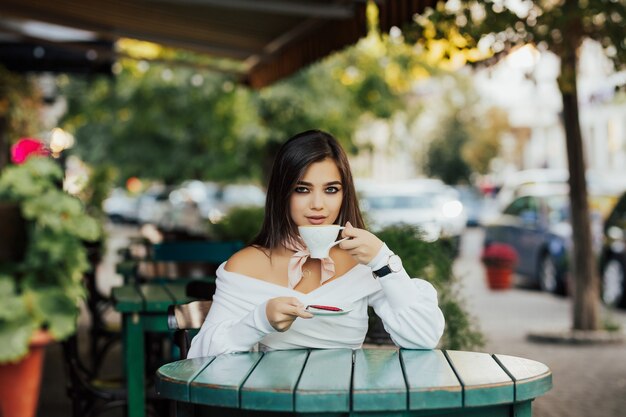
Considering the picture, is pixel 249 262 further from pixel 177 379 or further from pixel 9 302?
pixel 9 302

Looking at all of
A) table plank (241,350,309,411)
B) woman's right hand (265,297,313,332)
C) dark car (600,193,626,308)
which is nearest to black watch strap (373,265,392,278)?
woman's right hand (265,297,313,332)

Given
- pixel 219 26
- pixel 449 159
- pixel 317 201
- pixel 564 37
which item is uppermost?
pixel 449 159

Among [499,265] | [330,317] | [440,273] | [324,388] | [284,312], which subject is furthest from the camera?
[499,265]

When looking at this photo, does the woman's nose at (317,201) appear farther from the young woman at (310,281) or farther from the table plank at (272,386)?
the table plank at (272,386)

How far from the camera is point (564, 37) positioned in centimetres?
982

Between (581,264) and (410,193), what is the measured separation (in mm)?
13845

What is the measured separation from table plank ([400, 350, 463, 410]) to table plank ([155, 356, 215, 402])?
61 centimetres

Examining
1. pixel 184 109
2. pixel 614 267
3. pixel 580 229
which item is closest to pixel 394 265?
pixel 580 229

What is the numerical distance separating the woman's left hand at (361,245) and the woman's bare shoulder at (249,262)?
15.9 inches

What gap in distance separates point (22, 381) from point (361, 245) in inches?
50.6

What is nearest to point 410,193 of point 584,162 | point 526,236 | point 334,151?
point 526,236

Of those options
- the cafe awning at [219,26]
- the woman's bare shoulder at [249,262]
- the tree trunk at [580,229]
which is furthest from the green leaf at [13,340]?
the tree trunk at [580,229]

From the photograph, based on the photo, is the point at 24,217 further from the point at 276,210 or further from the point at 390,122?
the point at 390,122

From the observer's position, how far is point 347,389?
294cm
